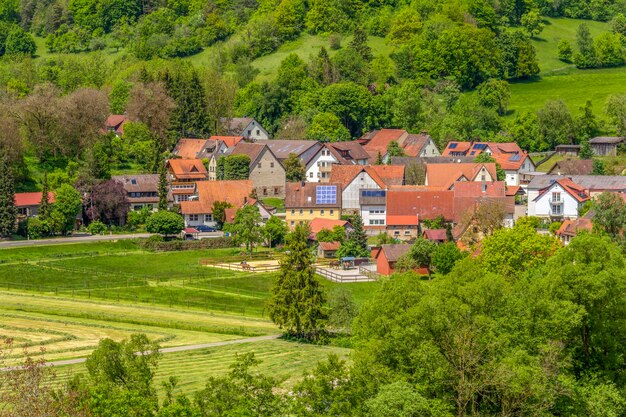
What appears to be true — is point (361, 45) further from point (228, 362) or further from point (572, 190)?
point (228, 362)

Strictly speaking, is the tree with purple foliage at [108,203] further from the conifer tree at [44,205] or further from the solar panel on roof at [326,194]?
the solar panel on roof at [326,194]

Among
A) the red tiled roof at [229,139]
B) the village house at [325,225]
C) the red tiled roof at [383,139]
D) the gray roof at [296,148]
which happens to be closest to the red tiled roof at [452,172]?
the gray roof at [296,148]

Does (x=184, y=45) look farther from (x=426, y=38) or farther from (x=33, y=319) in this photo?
(x=33, y=319)

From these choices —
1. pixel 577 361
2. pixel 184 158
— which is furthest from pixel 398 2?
pixel 577 361

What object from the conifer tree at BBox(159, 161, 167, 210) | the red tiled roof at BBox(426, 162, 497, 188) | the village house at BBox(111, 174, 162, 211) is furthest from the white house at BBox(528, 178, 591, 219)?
the village house at BBox(111, 174, 162, 211)

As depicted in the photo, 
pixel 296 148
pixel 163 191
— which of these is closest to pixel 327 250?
pixel 163 191

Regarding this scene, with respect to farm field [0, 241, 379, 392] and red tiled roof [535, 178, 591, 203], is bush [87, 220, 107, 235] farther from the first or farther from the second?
red tiled roof [535, 178, 591, 203]
